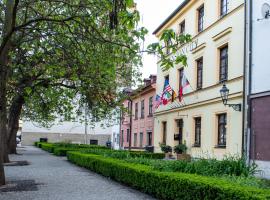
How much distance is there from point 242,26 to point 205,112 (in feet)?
18.4

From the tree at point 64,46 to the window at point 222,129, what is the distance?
19.0ft

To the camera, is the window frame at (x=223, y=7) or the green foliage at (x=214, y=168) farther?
the window frame at (x=223, y=7)

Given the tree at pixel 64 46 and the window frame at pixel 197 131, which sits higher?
the tree at pixel 64 46

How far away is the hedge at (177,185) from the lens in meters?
7.34

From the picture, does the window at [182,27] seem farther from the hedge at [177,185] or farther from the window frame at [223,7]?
the hedge at [177,185]

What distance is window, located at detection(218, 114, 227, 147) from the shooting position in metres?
21.5

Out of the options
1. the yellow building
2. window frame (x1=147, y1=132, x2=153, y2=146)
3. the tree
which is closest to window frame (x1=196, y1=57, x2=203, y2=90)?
the yellow building

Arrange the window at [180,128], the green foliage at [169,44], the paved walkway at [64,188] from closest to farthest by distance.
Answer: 1. the green foliage at [169,44]
2. the paved walkway at [64,188]
3. the window at [180,128]

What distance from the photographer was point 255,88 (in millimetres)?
18016

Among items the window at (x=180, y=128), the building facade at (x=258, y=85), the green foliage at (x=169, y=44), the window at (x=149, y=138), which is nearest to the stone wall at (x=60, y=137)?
the window at (x=149, y=138)

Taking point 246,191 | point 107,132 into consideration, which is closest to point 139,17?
point 246,191

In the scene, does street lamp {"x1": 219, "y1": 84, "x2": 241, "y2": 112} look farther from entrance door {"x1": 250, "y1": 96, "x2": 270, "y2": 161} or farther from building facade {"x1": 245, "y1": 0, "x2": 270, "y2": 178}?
entrance door {"x1": 250, "y1": 96, "x2": 270, "y2": 161}

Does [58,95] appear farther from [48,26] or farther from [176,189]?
[176,189]

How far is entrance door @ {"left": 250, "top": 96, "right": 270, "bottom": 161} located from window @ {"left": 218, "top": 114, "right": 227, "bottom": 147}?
3.40 meters
